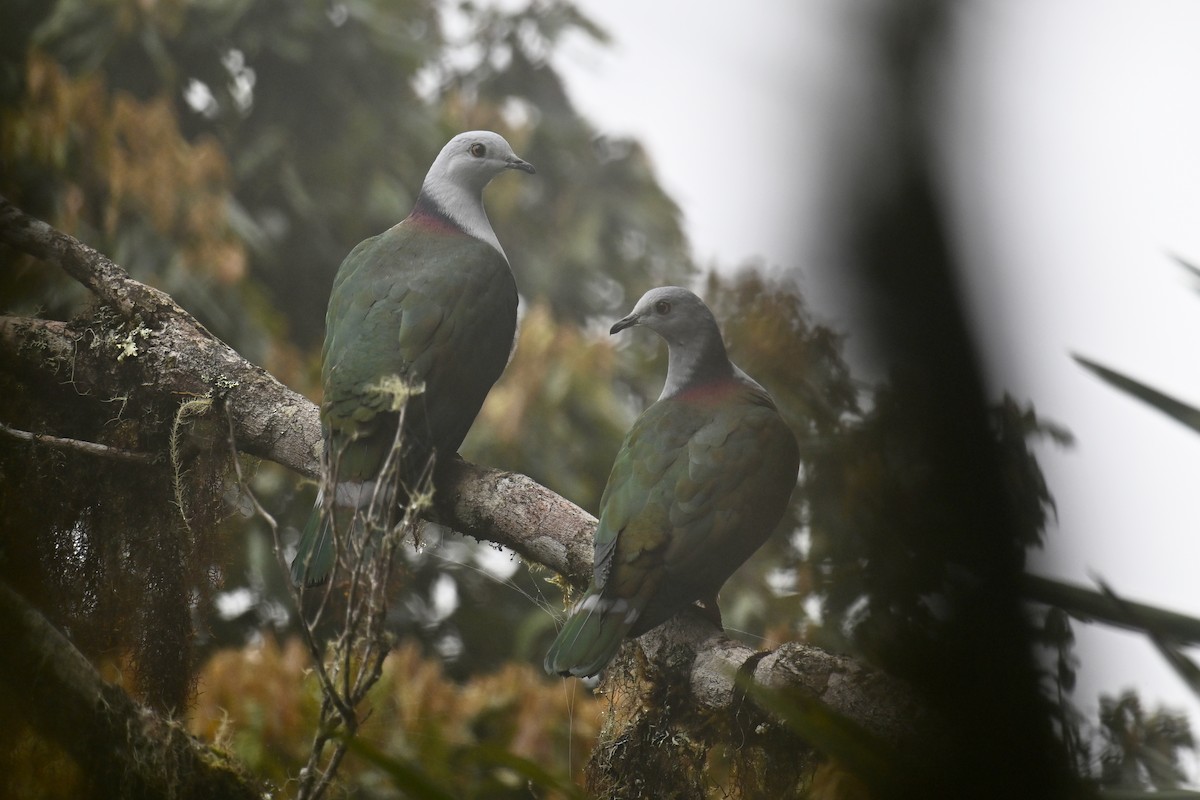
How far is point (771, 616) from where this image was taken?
1.69 m

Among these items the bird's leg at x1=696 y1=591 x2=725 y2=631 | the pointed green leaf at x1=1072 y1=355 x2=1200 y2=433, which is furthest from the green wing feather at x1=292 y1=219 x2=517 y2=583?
the pointed green leaf at x1=1072 y1=355 x2=1200 y2=433

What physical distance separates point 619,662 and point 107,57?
7.46 ft

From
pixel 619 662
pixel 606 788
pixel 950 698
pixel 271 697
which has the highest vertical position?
pixel 950 698

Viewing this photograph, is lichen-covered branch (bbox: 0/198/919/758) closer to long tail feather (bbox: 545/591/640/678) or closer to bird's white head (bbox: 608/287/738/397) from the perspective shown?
long tail feather (bbox: 545/591/640/678)

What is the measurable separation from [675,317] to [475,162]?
0.45 metres

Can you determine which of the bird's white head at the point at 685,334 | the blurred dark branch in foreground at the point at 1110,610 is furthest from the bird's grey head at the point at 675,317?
the blurred dark branch in foreground at the point at 1110,610

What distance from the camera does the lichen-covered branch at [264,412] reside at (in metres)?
1.42

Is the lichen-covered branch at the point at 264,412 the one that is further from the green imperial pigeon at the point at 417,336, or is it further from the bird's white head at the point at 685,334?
the bird's white head at the point at 685,334

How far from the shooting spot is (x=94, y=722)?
1467mm

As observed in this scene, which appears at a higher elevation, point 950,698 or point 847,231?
point 847,231

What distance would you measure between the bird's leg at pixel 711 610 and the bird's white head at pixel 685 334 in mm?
298

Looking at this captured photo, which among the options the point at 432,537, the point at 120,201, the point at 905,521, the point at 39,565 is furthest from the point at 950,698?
the point at 120,201

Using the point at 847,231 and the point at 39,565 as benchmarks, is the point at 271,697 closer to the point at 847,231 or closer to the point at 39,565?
the point at 39,565

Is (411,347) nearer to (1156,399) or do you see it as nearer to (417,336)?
(417,336)
